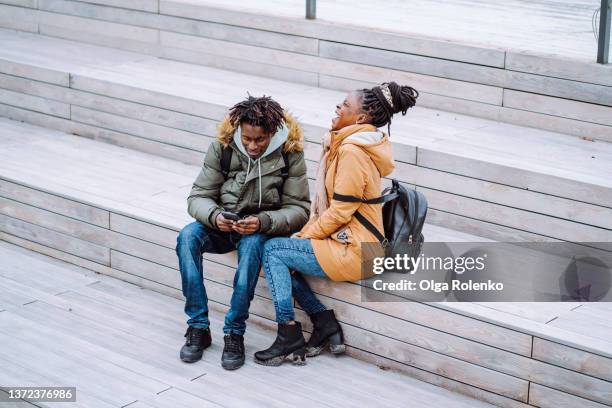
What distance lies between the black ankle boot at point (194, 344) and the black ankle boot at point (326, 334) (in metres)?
0.46

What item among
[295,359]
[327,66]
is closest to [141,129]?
[327,66]

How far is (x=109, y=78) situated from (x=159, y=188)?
1.28 m

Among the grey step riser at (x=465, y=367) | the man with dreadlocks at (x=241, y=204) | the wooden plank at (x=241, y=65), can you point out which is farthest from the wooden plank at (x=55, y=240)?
the wooden plank at (x=241, y=65)

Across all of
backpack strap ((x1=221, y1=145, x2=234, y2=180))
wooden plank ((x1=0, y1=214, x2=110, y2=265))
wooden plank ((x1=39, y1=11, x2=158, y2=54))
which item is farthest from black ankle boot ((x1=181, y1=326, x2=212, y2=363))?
wooden plank ((x1=39, y1=11, x2=158, y2=54))

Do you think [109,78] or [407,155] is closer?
[407,155]

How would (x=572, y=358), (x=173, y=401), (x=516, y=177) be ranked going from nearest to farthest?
(x=572, y=358), (x=173, y=401), (x=516, y=177)

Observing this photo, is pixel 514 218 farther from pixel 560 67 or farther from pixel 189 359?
pixel 189 359

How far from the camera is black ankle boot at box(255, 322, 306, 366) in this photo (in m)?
4.56

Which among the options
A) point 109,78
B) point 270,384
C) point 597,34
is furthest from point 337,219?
point 109,78

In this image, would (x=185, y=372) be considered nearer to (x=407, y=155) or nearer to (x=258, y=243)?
(x=258, y=243)

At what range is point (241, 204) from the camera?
4.72 m

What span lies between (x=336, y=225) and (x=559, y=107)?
1.87 m

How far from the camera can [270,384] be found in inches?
174

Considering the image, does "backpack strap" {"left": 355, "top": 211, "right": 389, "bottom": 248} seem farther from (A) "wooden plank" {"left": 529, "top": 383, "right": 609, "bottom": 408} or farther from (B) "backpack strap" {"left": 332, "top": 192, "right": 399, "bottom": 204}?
(A) "wooden plank" {"left": 529, "top": 383, "right": 609, "bottom": 408}
